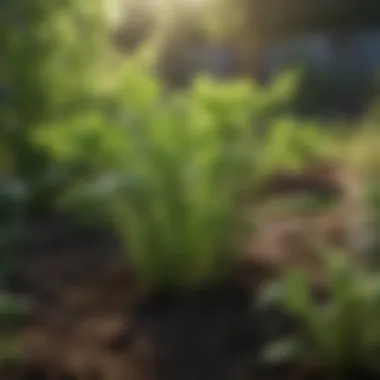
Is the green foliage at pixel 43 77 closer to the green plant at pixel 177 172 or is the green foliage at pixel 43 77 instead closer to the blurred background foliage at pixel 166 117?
the blurred background foliage at pixel 166 117

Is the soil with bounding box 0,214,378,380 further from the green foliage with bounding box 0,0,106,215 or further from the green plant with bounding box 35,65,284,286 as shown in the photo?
the green foliage with bounding box 0,0,106,215

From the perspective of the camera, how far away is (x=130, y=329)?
6.14ft

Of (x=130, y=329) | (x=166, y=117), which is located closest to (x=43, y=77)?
(x=166, y=117)

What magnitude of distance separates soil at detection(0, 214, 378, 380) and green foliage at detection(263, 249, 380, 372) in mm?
42

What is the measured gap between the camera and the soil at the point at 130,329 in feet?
5.56

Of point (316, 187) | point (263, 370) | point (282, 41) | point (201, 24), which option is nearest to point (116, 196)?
point (263, 370)

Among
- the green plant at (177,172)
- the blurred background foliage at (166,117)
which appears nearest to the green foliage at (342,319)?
the blurred background foliage at (166,117)

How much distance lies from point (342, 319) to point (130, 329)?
0.52 m

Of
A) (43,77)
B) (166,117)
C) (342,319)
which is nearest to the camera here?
(342,319)

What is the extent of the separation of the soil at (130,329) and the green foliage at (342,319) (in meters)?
0.04

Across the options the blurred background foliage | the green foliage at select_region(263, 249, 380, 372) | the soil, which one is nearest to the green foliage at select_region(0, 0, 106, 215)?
the blurred background foliage

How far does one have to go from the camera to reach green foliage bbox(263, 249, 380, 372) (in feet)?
5.24

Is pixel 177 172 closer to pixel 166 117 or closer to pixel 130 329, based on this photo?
pixel 166 117

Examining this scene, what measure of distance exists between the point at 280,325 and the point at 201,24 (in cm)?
181
